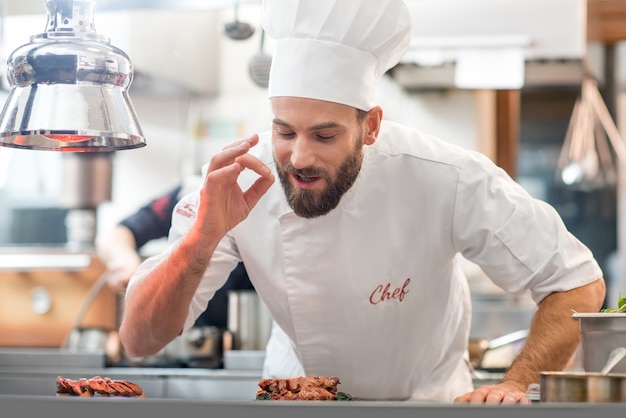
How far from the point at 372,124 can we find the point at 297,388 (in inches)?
29.5

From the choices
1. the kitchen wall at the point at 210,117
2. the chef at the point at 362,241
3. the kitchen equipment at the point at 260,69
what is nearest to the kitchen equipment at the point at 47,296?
the kitchen wall at the point at 210,117

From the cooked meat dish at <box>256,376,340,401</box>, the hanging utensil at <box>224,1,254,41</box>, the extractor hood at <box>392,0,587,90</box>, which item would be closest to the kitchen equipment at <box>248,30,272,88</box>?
the hanging utensil at <box>224,1,254,41</box>

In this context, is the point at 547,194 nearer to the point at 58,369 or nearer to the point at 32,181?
the point at 32,181

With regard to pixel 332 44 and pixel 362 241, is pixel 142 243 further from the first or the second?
pixel 332 44

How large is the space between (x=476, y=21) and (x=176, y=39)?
209 centimetres

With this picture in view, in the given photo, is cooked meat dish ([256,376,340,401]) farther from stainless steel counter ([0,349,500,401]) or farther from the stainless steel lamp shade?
stainless steel counter ([0,349,500,401])

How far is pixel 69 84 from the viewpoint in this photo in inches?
59.1

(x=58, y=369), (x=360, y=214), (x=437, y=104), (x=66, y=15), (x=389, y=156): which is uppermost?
(x=437, y=104)

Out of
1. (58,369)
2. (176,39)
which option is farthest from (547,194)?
(58,369)

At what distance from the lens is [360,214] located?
204 cm

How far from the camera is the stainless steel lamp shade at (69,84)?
4.84 feet

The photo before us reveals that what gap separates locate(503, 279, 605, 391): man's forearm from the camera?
186 cm

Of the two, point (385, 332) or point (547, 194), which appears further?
point (547, 194)

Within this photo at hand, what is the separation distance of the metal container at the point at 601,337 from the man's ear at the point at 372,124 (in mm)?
775
